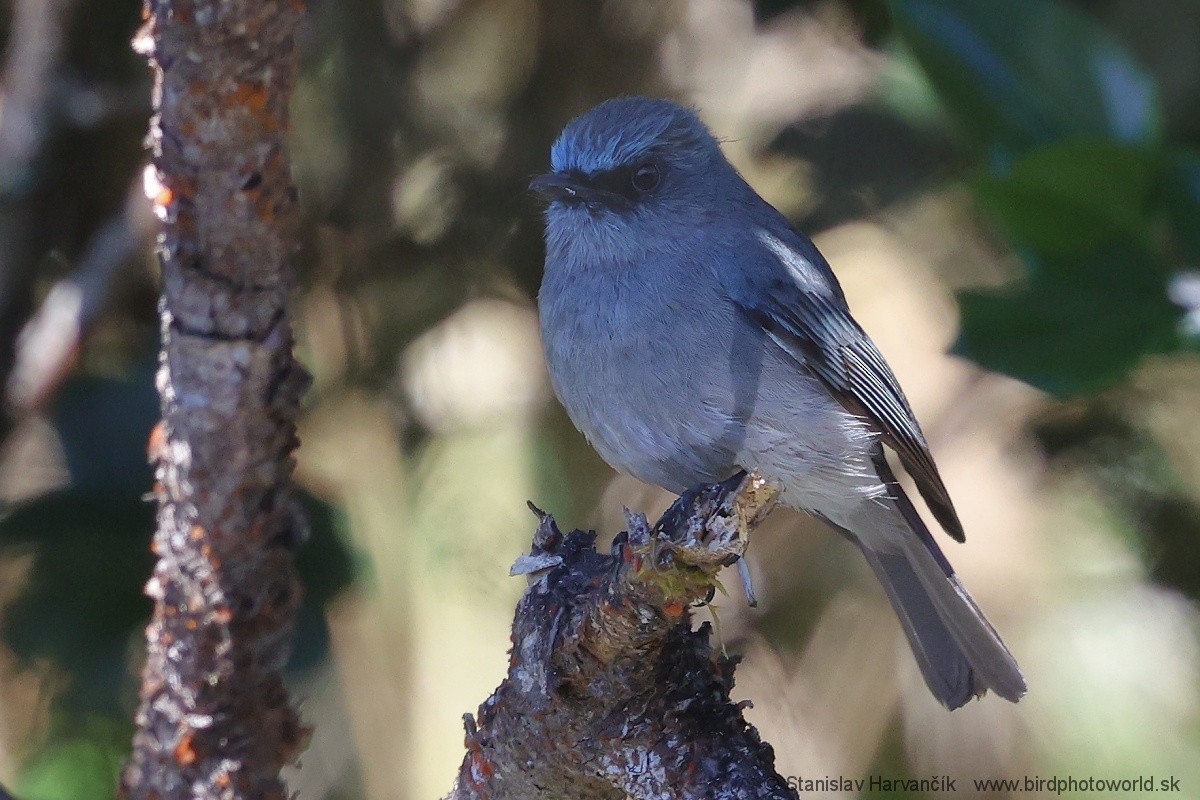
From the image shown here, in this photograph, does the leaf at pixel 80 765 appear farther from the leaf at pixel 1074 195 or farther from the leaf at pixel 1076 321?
the leaf at pixel 1074 195

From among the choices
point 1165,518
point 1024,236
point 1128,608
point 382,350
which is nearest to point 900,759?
point 1128,608

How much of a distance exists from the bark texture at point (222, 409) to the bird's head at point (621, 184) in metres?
0.84

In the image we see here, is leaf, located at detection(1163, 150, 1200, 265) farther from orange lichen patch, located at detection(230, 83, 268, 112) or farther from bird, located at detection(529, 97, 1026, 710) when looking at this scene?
orange lichen patch, located at detection(230, 83, 268, 112)

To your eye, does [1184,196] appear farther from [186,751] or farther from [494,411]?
[186,751]

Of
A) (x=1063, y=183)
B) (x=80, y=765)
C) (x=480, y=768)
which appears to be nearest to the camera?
(x=480, y=768)

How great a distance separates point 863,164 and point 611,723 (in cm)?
237

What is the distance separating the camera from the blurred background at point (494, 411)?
348 centimetres

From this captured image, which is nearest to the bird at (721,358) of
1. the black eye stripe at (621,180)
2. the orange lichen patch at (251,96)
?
the black eye stripe at (621,180)

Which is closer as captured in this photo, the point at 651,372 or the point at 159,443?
the point at 159,443

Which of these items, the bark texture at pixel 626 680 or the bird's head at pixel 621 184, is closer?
the bark texture at pixel 626 680

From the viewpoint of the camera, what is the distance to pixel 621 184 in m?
3.18

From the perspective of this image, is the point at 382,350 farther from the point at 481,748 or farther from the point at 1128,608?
the point at 1128,608

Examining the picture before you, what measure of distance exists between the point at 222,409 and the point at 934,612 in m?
2.03

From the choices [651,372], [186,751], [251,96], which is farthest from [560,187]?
[186,751]
